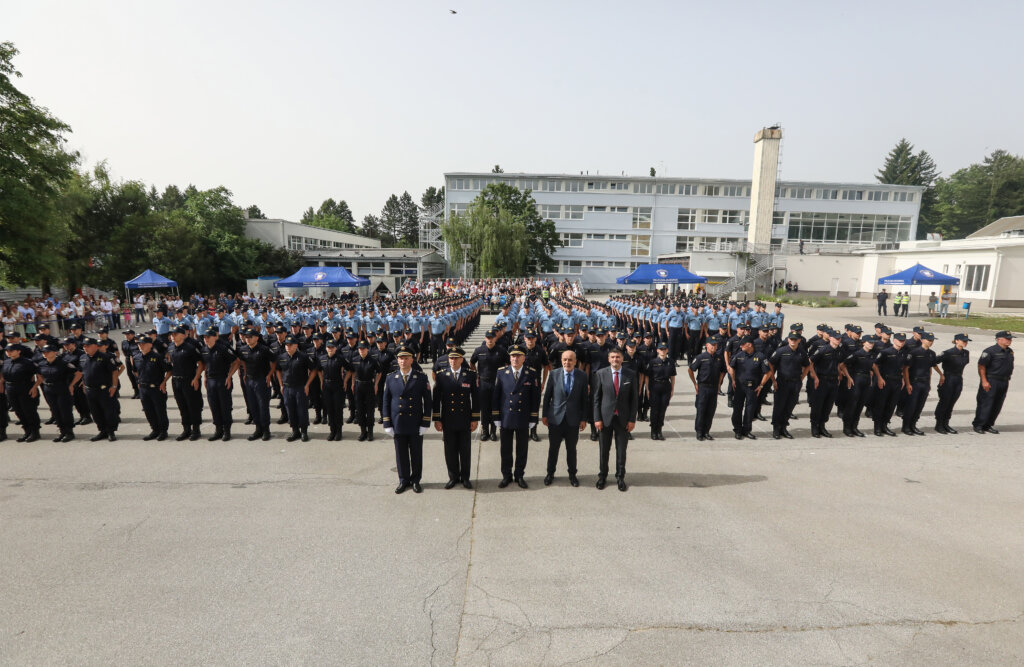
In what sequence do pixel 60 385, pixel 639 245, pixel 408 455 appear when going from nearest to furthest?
1. pixel 408 455
2. pixel 60 385
3. pixel 639 245

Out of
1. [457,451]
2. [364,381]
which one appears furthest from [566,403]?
[364,381]

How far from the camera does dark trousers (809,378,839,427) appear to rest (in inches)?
317

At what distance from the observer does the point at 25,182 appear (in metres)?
21.3

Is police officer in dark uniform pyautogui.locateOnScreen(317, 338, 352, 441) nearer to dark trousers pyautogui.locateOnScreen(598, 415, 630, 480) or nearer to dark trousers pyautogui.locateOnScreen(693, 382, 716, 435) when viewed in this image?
dark trousers pyautogui.locateOnScreen(598, 415, 630, 480)

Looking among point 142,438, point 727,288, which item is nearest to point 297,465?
point 142,438

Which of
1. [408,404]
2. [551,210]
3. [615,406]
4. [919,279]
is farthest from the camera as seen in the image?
[551,210]

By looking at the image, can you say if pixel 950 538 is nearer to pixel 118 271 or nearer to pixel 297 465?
pixel 297 465

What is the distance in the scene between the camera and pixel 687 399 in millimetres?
10555

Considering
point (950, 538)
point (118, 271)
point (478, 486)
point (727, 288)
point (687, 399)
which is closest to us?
point (950, 538)

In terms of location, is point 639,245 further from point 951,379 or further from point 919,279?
point 951,379

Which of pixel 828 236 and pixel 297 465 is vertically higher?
pixel 828 236

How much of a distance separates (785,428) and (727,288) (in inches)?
1516

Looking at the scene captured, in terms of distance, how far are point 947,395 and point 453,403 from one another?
8.54m

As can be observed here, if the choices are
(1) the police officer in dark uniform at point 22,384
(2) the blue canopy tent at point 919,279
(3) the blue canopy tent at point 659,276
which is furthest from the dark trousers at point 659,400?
(2) the blue canopy tent at point 919,279
